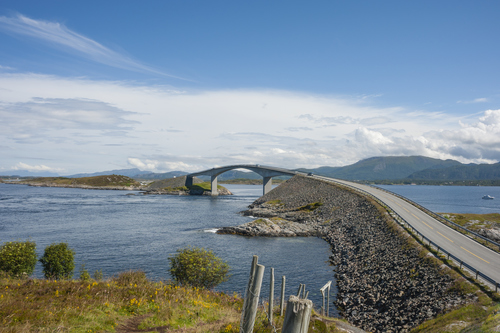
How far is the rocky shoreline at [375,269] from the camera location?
21641 mm

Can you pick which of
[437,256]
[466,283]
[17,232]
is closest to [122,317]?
[466,283]

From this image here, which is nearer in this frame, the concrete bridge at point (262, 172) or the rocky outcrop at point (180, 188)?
the concrete bridge at point (262, 172)

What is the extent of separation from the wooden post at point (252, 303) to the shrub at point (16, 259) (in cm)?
2231

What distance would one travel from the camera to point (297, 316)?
6586mm

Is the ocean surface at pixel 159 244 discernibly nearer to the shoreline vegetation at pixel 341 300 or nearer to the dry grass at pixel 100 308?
the shoreline vegetation at pixel 341 300

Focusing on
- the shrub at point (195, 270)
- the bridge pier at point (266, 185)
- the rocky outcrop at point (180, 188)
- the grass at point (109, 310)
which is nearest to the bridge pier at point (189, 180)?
the rocky outcrop at point (180, 188)

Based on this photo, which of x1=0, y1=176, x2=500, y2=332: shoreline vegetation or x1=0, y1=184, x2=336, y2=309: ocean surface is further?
x1=0, y1=184, x2=336, y2=309: ocean surface

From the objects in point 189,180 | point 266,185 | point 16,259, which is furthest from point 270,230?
point 189,180

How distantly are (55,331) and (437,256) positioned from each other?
98.5ft

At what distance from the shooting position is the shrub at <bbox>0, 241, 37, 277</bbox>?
2298 centimetres

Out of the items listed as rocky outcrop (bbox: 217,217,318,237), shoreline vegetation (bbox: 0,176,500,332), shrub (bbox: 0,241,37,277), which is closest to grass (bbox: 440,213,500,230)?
shoreline vegetation (bbox: 0,176,500,332)

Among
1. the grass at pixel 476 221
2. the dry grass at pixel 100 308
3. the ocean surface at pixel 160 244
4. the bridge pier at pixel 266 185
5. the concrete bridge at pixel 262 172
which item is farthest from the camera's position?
the concrete bridge at pixel 262 172

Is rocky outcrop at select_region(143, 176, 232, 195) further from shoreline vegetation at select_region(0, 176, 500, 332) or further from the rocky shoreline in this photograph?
shoreline vegetation at select_region(0, 176, 500, 332)

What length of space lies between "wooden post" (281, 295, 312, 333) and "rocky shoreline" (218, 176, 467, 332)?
667 inches
